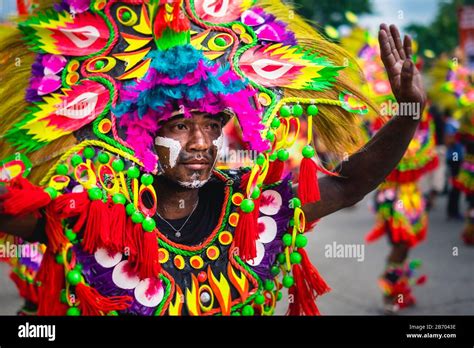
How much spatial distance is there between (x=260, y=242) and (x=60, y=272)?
80 cm

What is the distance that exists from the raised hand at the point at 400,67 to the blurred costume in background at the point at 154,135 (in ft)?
0.79

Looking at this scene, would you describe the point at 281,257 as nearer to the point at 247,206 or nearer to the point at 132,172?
the point at 247,206

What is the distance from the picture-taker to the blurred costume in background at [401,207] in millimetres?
6426

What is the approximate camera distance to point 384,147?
3.22 m

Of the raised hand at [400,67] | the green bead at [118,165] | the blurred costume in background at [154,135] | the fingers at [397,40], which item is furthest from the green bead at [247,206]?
the fingers at [397,40]

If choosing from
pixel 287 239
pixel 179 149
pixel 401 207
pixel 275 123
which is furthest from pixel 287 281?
pixel 401 207

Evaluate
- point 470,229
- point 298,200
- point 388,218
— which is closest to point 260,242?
point 298,200

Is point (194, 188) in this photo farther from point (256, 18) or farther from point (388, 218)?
point (388, 218)

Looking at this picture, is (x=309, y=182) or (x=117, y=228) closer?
(x=117, y=228)

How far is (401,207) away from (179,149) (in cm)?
404

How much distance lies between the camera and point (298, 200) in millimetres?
3248
